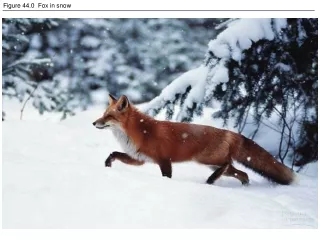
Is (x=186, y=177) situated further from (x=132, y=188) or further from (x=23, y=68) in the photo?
(x=23, y=68)

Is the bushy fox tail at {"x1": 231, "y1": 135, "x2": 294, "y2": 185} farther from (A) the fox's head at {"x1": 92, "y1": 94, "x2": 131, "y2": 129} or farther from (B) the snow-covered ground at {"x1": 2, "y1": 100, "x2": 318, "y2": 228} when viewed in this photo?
(A) the fox's head at {"x1": 92, "y1": 94, "x2": 131, "y2": 129}

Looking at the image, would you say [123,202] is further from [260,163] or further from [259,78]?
[259,78]

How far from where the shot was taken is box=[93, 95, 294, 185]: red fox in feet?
11.3

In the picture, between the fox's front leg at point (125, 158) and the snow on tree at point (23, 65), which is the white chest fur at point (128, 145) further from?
the snow on tree at point (23, 65)

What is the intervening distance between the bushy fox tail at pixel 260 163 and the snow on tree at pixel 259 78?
0.61 meters

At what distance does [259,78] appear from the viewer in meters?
3.86

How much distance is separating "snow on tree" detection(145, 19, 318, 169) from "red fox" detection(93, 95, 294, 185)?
0.48 m

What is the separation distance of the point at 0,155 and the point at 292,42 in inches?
108

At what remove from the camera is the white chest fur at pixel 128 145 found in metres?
3.46

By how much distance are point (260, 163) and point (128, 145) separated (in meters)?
1.18

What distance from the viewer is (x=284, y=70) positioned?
384 centimetres

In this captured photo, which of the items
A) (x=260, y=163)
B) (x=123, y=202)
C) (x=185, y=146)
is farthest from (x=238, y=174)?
(x=123, y=202)

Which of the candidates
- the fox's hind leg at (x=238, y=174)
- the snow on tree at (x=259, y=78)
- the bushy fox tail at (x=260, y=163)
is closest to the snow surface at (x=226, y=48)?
the snow on tree at (x=259, y=78)
